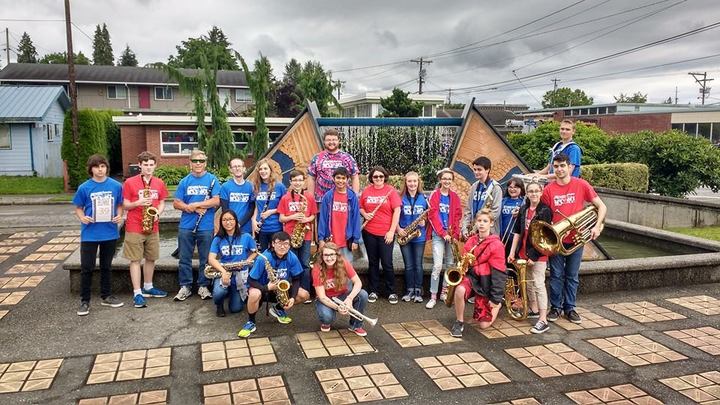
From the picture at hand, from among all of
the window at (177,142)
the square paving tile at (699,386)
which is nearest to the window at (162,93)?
the window at (177,142)

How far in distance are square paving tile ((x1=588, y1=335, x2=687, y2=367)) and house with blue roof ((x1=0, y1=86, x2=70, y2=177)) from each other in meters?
24.8

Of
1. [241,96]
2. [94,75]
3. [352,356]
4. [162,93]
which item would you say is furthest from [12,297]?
[94,75]

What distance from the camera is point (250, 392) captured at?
4.23m

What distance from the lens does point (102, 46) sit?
255 feet

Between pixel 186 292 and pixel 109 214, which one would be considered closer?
pixel 109 214

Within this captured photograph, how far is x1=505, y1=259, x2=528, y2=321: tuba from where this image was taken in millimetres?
5812

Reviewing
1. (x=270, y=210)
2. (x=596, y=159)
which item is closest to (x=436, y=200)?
(x=270, y=210)

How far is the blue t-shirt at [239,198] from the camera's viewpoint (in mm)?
6211

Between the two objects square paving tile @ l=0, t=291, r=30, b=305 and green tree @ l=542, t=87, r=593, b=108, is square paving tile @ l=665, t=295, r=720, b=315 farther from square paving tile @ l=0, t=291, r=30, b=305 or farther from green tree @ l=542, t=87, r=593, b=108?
green tree @ l=542, t=87, r=593, b=108

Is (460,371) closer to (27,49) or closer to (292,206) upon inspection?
(292,206)

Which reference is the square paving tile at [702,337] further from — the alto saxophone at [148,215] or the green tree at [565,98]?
the green tree at [565,98]

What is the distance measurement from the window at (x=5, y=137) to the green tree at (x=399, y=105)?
20847mm

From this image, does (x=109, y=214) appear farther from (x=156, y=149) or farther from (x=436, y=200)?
(x=156, y=149)

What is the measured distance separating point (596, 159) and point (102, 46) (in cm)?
7761
